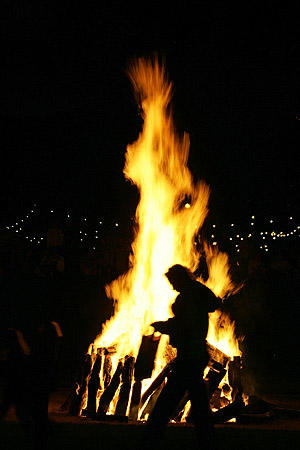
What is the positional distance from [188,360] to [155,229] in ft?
15.1

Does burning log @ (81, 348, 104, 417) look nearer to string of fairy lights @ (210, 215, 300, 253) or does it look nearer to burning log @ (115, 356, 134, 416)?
burning log @ (115, 356, 134, 416)

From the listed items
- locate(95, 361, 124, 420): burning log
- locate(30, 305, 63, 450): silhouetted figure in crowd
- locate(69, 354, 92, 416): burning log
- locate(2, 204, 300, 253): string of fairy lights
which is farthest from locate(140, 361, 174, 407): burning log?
locate(2, 204, 300, 253): string of fairy lights

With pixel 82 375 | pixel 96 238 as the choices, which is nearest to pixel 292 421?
pixel 82 375

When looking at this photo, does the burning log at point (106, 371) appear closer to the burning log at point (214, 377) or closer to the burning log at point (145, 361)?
the burning log at point (145, 361)

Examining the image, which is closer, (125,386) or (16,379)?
(16,379)

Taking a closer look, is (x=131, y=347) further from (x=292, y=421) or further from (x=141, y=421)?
(x=292, y=421)

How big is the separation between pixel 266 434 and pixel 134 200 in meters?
15.8

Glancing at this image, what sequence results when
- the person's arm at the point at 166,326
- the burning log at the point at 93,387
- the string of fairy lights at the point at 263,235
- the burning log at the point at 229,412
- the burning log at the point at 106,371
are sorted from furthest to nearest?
1. the string of fairy lights at the point at 263,235
2. the burning log at the point at 106,371
3. the burning log at the point at 93,387
4. the burning log at the point at 229,412
5. the person's arm at the point at 166,326

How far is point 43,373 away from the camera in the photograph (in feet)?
20.9

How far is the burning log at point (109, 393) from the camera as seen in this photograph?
829cm

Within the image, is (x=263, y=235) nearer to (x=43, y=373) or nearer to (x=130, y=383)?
(x=130, y=383)

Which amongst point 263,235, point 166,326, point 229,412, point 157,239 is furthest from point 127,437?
point 263,235

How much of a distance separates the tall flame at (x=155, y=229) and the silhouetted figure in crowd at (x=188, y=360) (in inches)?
116

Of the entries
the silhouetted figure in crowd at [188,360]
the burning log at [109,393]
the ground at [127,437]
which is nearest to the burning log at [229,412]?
the ground at [127,437]
